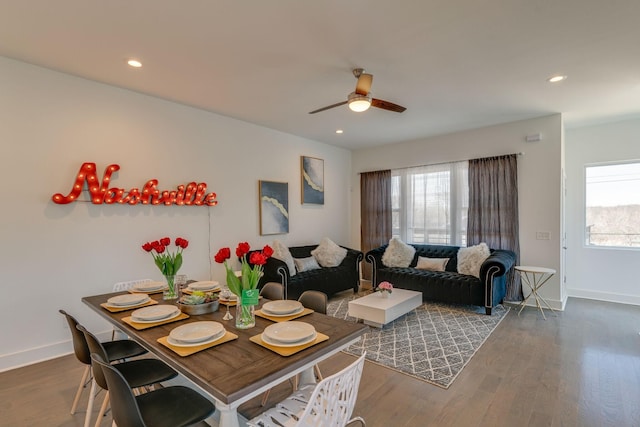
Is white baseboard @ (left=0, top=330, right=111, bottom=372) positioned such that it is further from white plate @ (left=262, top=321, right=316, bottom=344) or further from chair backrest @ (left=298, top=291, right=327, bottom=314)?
white plate @ (left=262, top=321, right=316, bottom=344)

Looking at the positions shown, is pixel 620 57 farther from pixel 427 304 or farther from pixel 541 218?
pixel 427 304


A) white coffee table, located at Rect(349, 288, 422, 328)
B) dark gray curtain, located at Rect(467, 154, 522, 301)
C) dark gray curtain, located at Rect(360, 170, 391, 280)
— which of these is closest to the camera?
white coffee table, located at Rect(349, 288, 422, 328)

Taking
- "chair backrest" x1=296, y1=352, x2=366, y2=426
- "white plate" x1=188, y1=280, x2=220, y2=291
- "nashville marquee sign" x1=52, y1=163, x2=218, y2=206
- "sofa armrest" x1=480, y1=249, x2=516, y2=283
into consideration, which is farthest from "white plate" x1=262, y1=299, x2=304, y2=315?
"sofa armrest" x1=480, y1=249, x2=516, y2=283

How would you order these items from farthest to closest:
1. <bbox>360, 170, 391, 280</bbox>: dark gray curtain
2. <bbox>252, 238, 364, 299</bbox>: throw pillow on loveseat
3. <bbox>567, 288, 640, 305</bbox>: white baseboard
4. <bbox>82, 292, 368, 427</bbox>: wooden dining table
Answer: <bbox>360, 170, 391, 280</bbox>: dark gray curtain, <bbox>567, 288, 640, 305</bbox>: white baseboard, <bbox>252, 238, 364, 299</bbox>: throw pillow on loveseat, <bbox>82, 292, 368, 427</bbox>: wooden dining table

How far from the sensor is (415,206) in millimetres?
6109

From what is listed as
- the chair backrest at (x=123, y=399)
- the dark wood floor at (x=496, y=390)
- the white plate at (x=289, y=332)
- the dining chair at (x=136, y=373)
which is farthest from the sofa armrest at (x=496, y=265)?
the chair backrest at (x=123, y=399)

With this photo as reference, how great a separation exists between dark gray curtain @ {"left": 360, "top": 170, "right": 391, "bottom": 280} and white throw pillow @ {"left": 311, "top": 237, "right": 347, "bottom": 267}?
1.13m

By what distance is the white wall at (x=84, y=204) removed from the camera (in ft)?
9.78

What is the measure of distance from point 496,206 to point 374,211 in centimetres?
233

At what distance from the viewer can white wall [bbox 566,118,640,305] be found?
4.91 meters

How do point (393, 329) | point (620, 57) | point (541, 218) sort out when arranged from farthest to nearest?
point (541, 218) → point (393, 329) → point (620, 57)

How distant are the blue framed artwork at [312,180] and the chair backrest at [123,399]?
4.76 meters

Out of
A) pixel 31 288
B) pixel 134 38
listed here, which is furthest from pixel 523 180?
pixel 31 288

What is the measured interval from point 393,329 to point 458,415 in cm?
164
